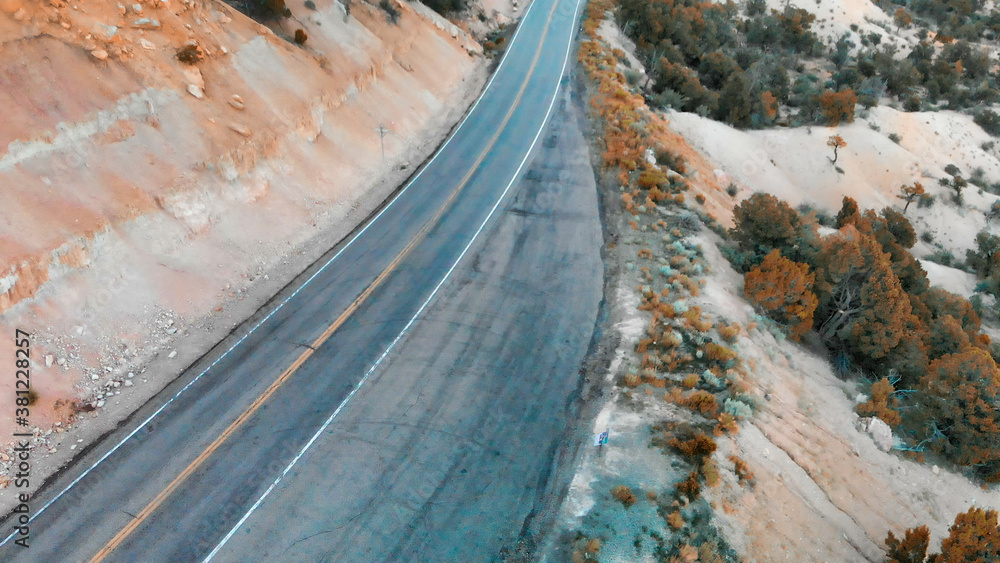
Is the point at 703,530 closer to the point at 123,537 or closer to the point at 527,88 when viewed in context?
the point at 123,537

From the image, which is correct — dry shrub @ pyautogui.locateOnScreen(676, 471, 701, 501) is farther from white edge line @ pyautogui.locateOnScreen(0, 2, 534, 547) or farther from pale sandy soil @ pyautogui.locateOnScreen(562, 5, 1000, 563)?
white edge line @ pyautogui.locateOnScreen(0, 2, 534, 547)

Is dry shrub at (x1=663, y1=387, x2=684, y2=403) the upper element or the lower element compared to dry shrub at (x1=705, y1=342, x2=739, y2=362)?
lower

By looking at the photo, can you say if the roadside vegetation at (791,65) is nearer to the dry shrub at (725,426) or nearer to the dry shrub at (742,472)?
the dry shrub at (725,426)

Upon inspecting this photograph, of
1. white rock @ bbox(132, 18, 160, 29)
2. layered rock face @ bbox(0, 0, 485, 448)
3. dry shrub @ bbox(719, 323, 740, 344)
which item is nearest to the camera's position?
layered rock face @ bbox(0, 0, 485, 448)

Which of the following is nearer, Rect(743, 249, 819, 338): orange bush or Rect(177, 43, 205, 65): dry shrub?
Rect(743, 249, 819, 338): orange bush

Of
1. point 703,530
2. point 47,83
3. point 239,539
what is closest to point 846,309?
point 703,530

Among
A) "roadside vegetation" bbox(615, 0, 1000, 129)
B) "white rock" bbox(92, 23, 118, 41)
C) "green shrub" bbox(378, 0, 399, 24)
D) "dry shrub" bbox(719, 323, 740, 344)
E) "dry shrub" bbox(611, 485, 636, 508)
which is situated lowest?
"dry shrub" bbox(611, 485, 636, 508)

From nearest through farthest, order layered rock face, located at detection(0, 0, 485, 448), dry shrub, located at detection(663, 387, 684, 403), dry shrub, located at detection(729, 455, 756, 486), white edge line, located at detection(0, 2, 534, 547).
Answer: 1. white edge line, located at detection(0, 2, 534, 547)
2. dry shrub, located at detection(729, 455, 756, 486)
3. dry shrub, located at detection(663, 387, 684, 403)
4. layered rock face, located at detection(0, 0, 485, 448)

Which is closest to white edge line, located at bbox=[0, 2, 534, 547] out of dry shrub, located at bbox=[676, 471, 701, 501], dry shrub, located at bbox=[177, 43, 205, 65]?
dry shrub, located at bbox=[177, 43, 205, 65]
